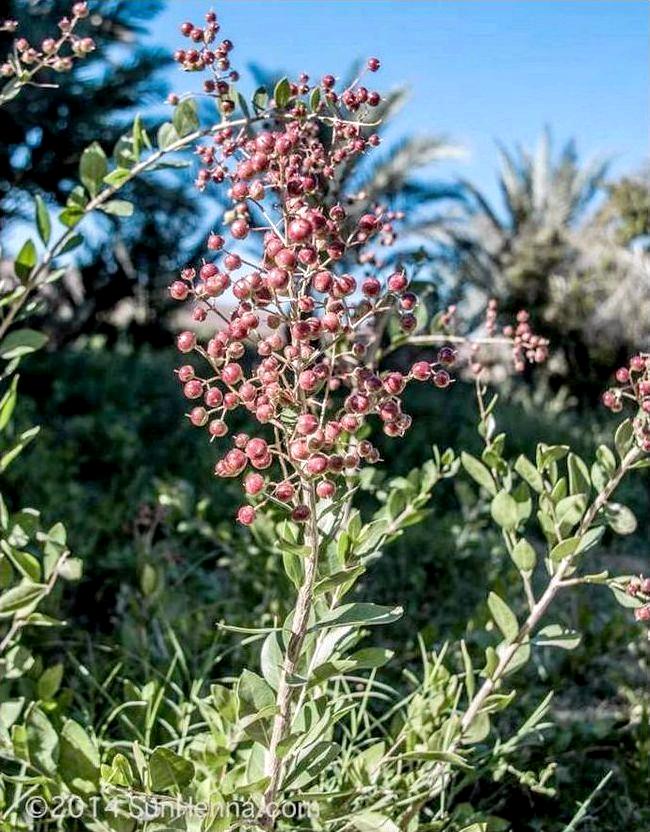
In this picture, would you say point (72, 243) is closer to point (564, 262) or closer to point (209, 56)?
point (209, 56)

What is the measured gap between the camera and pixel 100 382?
19.1 feet

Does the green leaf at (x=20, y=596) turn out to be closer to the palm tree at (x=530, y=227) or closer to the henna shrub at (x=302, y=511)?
the henna shrub at (x=302, y=511)

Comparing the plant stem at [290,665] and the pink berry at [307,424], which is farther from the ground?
the pink berry at [307,424]

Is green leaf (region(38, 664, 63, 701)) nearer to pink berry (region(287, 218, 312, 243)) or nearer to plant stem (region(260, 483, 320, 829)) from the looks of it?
plant stem (region(260, 483, 320, 829))

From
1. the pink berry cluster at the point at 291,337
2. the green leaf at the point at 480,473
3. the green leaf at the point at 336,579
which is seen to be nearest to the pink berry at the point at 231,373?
the pink berry cluster at the point at 291,337

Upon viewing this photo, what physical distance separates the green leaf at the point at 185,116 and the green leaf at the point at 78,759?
1.05 m

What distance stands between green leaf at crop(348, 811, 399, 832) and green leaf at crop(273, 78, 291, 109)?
1.02m

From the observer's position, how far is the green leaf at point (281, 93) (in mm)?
1395

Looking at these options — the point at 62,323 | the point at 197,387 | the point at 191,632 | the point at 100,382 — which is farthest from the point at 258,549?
the point at 62,323

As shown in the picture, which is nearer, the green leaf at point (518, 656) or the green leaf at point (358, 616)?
the green leaf at point (358, 616)

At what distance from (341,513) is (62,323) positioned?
9.93 metres

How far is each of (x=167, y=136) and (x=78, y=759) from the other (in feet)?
3.64

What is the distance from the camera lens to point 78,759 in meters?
1.47

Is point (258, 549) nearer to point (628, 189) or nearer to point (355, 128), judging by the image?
point (355, 128)
